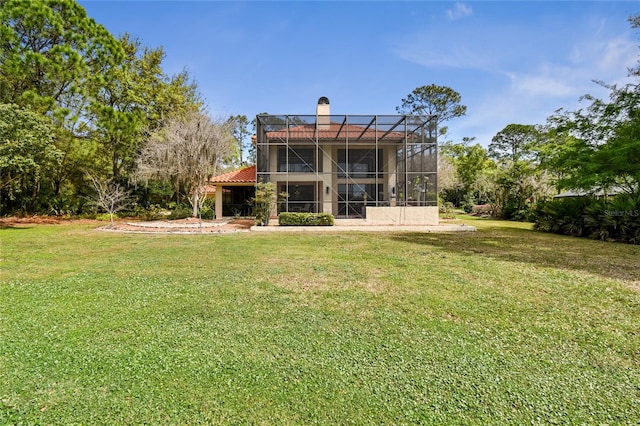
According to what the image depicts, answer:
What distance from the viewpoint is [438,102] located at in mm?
33875

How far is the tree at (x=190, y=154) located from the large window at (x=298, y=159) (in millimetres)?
3436

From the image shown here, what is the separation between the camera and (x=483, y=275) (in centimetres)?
556

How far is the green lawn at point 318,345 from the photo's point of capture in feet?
6.95

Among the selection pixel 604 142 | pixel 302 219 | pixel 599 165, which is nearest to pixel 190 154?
pixel 302 219

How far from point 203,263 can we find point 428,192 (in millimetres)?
12823

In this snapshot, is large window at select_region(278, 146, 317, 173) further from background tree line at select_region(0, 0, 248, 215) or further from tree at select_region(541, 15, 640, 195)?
tree at select_region(541, 15, 640, 195)

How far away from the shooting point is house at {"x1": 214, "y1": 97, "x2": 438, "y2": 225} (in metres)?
15.4

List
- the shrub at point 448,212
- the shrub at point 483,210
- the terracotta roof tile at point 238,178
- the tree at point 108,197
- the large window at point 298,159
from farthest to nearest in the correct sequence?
1. the shrub at point 483,210
2. the shrub at point 448,212
3. the terracotta roof tile at point 238,178
4. the large window at point 298,159
5. the tree at point 108,197

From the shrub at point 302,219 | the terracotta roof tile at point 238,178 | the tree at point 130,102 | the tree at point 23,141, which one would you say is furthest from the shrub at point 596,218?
the tree at point 23,141

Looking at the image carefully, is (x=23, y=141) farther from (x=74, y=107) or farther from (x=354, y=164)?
(x=354, y=164)

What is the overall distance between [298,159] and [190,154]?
20.5ft

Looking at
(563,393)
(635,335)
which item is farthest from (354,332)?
(635,335)

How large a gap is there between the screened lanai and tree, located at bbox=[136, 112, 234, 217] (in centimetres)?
305

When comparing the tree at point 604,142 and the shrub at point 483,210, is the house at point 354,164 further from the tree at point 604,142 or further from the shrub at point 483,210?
the shrub at point 483,210
